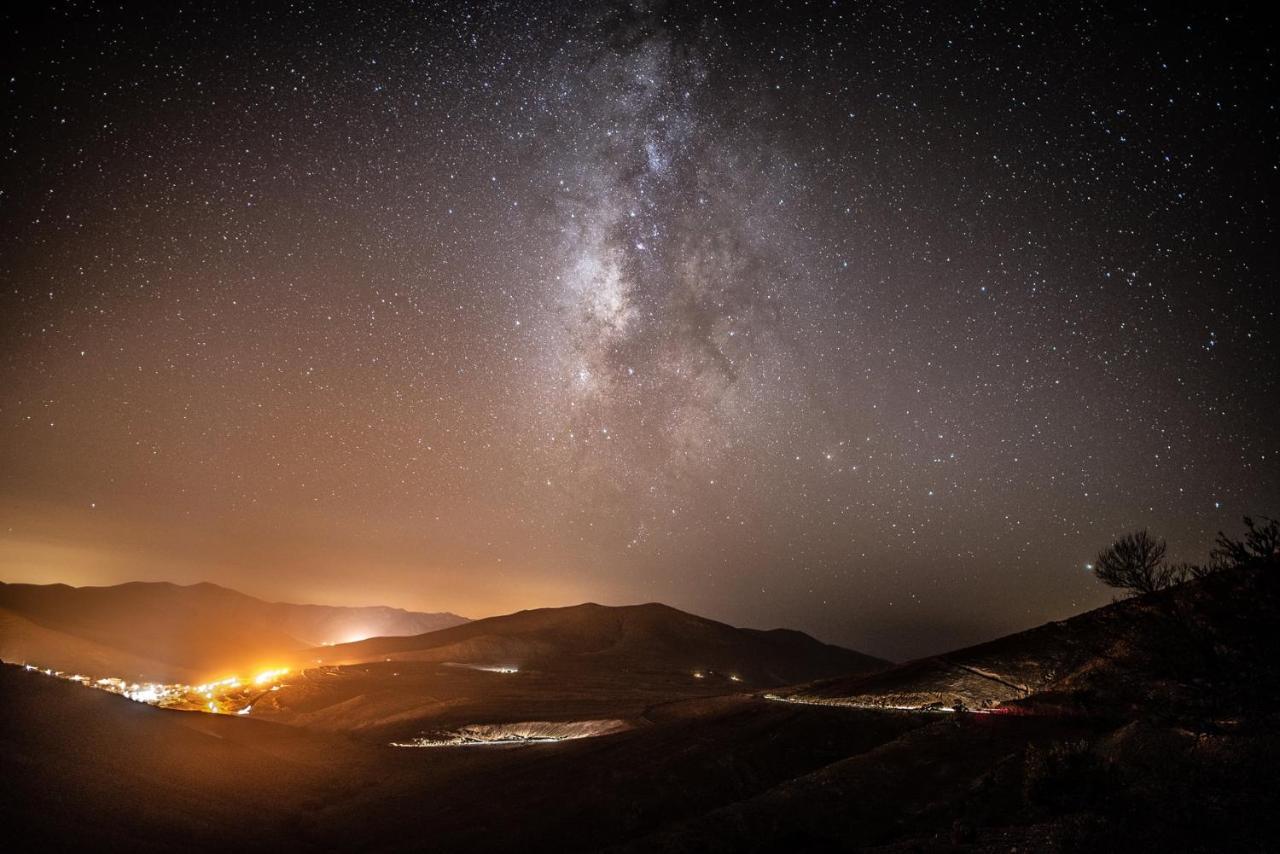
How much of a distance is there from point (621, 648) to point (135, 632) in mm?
133024

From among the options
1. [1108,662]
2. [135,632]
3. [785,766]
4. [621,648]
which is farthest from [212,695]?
[135,632]

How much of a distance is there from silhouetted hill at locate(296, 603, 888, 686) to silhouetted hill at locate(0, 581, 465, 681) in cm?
2793

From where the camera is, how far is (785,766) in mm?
17891

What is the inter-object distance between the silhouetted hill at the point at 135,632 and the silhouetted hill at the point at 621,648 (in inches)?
1099

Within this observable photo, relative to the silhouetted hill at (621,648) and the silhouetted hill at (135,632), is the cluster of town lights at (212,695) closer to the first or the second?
the silhouetted hill at (621,648)

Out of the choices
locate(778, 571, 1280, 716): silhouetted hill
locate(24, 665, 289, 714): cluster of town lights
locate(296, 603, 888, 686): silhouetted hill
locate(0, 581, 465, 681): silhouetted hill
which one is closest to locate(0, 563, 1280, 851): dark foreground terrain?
locate(778, 571, 1280, 716): silhouetted hill

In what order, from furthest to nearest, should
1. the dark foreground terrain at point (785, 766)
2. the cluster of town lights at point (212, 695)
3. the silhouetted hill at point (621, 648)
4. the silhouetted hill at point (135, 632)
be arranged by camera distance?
the silhouetted hill at point (135, 632) → the silhouetted hill at point (621, 648) → the cluster of town lights at point (212, 695) → the dark foreground terrain at point (785, 766)

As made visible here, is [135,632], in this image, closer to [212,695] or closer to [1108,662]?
[212,695]

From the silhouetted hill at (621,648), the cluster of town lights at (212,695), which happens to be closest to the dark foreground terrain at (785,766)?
the cluster of town lights at (212,695)

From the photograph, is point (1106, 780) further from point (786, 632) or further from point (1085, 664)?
point (786, 632)

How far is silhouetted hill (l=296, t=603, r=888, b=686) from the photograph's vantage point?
250 ft

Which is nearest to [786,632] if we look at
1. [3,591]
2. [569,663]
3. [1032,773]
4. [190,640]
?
[569,663]

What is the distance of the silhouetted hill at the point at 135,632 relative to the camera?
82.7m

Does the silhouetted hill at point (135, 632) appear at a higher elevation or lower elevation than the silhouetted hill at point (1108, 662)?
lower
